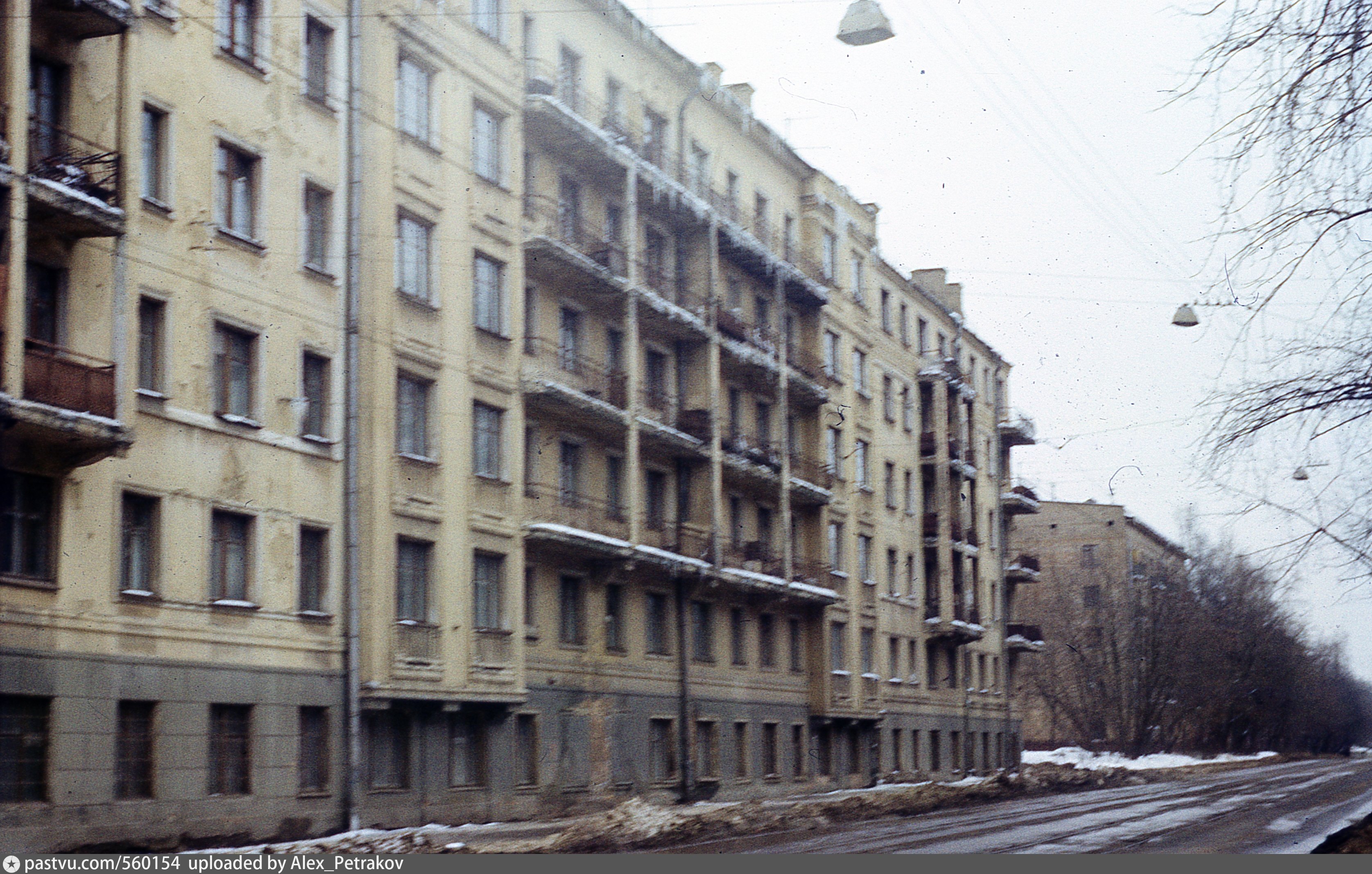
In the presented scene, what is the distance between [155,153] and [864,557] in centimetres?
3426

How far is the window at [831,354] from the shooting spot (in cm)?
5125

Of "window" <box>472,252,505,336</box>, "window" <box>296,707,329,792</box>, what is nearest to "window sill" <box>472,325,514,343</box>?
"window" <box>472,252,505,336</box>

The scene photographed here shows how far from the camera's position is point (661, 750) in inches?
1510

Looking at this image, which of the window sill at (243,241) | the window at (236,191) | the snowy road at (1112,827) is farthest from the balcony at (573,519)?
the window at (236,191)

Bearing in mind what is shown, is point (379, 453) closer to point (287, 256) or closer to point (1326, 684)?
point (287, 256)

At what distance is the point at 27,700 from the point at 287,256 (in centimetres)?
902

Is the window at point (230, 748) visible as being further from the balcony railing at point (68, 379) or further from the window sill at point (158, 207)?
the window sill at point (158, 207)

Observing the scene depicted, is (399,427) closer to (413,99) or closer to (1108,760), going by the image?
(413,99)

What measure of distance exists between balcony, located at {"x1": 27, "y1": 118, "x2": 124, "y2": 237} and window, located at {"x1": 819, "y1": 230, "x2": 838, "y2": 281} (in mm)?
30635

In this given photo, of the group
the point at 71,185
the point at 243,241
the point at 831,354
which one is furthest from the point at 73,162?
the point at 831,354

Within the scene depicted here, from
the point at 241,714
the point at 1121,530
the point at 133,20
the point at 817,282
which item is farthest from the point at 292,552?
the point at 1121,530

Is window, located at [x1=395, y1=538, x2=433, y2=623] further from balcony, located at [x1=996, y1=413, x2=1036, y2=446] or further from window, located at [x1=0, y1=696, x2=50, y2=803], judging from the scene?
balcony, located at [x1=996, y1=413, x2=1036, y2=446]

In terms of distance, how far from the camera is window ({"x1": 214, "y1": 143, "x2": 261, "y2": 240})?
25.7 m

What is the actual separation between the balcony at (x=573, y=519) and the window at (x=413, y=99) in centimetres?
762
